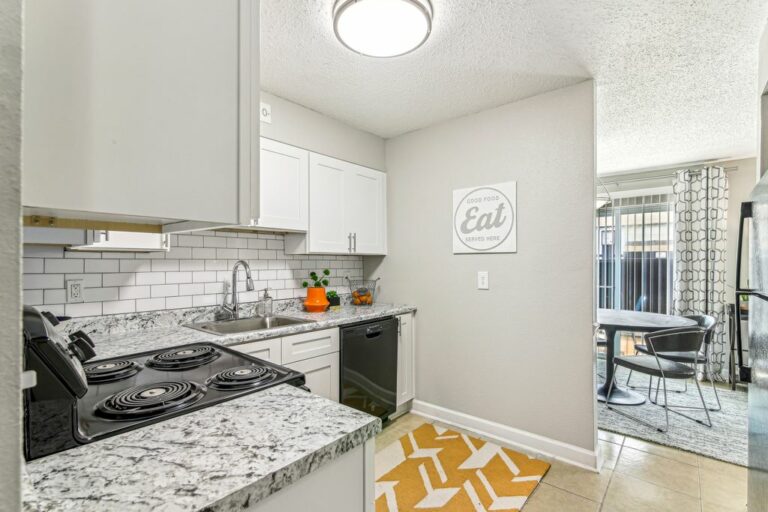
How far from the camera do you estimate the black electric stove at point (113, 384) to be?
2.26 feet

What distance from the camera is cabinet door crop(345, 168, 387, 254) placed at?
3.04 metres

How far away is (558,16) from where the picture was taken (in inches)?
68.2

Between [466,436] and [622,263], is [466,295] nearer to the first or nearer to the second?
[466,436]

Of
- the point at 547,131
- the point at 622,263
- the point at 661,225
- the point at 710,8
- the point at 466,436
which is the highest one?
the point at 710,8

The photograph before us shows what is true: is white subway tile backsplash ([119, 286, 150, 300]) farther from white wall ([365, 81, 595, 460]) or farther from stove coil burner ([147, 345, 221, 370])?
white wall ([365, 81, 595, 460])

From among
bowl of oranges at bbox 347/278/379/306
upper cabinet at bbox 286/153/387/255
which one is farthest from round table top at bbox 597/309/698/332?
upper cabinet at bbox 286/153/387/255

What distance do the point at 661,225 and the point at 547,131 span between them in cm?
294

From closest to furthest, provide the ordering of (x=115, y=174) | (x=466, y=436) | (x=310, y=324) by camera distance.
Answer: (x=115, y=174) → (x=310, y=324) → (x=466, y=436)

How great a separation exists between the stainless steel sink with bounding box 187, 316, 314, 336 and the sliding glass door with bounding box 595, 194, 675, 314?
356cm

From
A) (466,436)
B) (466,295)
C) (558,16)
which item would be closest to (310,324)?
(466,295)

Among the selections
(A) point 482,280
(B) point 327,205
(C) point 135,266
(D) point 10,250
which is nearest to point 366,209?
(B) point 327,205

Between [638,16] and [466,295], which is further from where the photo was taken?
[466,295]

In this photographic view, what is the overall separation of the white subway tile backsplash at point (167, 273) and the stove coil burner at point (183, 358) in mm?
817

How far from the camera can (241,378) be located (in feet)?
3.75
